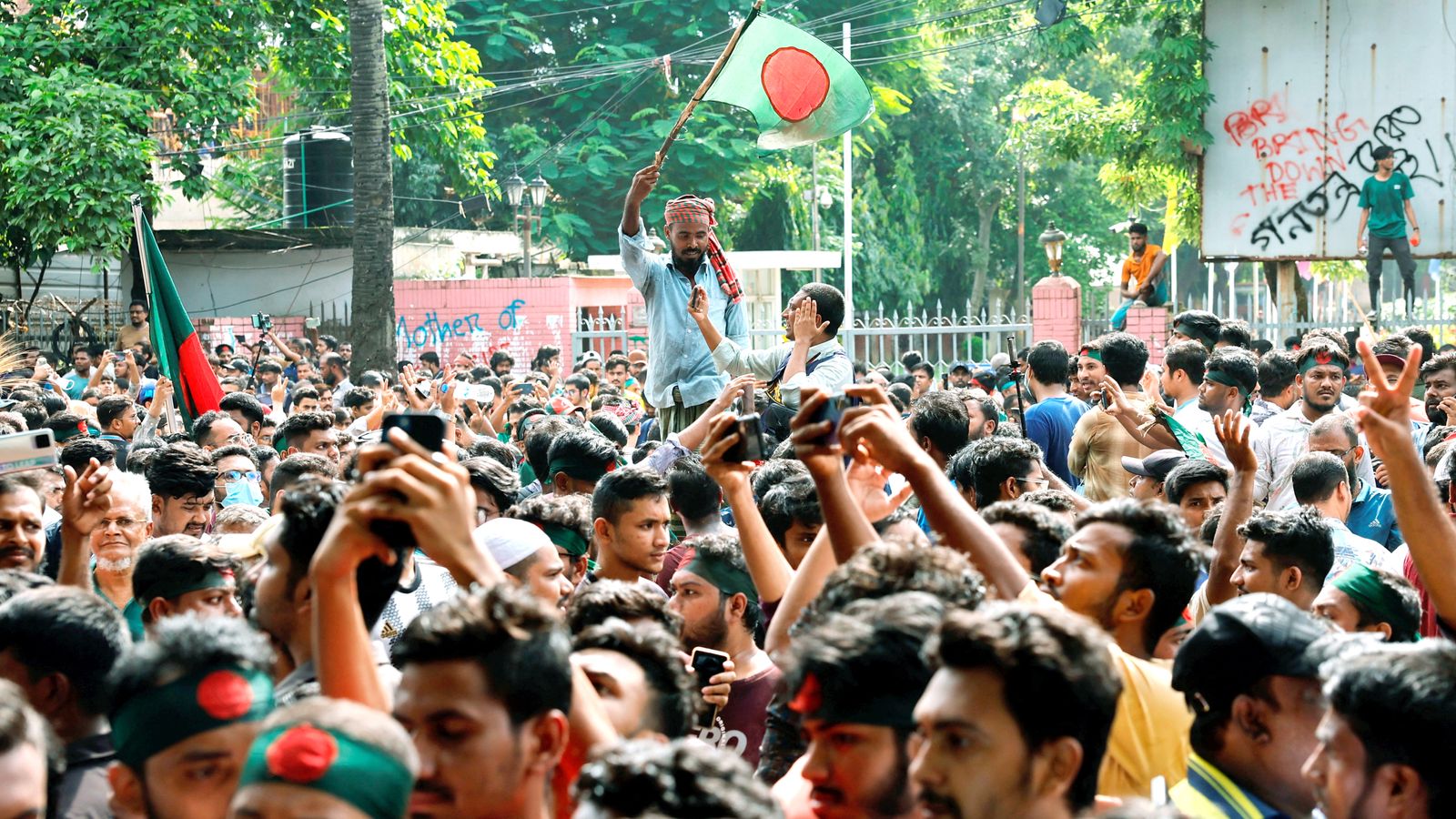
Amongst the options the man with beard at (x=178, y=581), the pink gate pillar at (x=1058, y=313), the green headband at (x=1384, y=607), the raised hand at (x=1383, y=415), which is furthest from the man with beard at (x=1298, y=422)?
the pink gate pillar at (x=1058, y=313)

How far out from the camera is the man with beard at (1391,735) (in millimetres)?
2576

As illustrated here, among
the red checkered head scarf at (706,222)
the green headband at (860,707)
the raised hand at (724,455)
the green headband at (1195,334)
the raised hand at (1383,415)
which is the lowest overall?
the green headband at (860,707)

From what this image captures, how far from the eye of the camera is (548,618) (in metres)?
2.91

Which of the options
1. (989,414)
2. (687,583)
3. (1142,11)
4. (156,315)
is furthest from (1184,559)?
(1142,11)

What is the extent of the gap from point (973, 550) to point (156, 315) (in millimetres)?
7146

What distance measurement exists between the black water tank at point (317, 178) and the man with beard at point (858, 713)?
23.8 metres

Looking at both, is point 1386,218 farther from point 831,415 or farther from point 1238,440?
point 831,415

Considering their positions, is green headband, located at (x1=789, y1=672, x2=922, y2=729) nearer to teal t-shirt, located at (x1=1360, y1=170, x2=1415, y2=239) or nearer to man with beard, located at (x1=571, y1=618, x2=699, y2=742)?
man with beard, located at (x1=571, y1=618, x2=699, y2=742)

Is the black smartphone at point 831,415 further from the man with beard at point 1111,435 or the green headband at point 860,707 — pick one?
the man with beard at point 1111,435

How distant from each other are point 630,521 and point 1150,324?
40.7 feet

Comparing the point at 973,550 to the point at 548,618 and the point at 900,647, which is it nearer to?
the point at 900,647

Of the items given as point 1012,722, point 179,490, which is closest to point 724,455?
point 1012,722

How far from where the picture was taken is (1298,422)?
7.34m

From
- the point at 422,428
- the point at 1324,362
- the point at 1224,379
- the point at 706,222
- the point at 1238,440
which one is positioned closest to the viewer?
the point at 422,428
